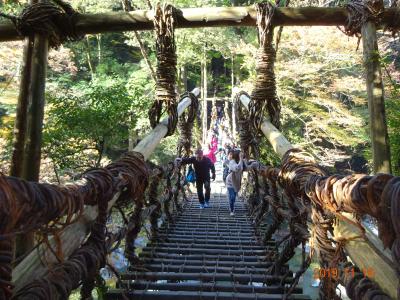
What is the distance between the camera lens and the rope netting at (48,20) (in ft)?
8.52

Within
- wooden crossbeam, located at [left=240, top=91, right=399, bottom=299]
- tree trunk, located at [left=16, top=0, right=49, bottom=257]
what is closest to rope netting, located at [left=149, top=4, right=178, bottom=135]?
tree trunk, located at [left=16, top=0, right=49, bottom=257]

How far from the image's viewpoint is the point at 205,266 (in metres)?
2.52

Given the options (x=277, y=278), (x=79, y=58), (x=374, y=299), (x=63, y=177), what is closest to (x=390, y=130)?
(x=277, y=278)

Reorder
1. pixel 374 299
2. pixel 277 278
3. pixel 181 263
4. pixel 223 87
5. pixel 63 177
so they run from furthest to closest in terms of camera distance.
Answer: pixel 223 87 < pixel 63 177 < pixel 181 263 < pixel 277 278 < pixel 374 299

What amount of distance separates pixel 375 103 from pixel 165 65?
162 cm

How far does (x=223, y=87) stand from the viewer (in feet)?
63.3

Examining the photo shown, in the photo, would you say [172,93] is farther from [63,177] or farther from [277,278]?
[63,177]

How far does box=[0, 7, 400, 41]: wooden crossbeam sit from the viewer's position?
2719 millimetres

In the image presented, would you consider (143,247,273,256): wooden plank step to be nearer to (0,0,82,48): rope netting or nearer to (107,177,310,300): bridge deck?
(107,177,310,300): bridge deck

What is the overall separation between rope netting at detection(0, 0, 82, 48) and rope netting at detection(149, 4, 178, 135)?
635 millimetres

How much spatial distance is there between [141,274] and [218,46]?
11913 mm
